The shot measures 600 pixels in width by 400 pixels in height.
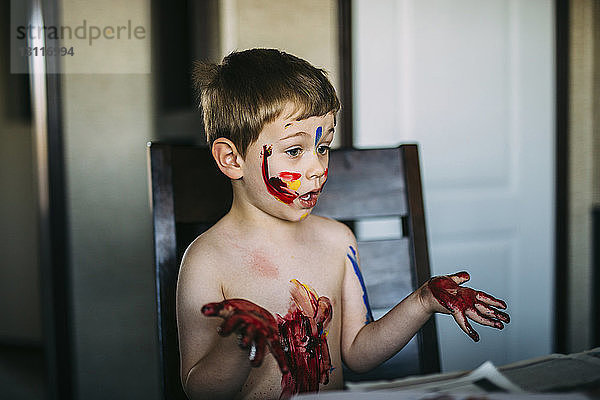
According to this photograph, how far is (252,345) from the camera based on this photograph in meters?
0.55

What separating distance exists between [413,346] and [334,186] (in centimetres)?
31

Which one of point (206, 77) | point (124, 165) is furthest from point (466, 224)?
point (206, 77)

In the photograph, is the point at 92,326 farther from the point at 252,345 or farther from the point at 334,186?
the point at 252,345

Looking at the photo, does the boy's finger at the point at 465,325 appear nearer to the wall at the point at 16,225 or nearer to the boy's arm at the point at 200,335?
the boy's arm at the point at 200,335

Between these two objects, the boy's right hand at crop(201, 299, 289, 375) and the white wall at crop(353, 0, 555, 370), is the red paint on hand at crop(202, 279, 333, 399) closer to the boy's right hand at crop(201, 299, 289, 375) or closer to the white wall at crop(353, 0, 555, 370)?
the boy's right hand at crop(201, 299, 289, 375)

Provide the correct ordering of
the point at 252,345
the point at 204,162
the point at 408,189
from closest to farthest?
the point at 252,345 < the point at 204,162 < the point at 408,189

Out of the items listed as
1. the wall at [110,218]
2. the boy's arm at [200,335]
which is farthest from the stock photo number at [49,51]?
the boy's arm at [200,335]

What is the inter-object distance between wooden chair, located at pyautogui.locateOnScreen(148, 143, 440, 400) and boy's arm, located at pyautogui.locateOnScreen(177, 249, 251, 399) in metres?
0.14

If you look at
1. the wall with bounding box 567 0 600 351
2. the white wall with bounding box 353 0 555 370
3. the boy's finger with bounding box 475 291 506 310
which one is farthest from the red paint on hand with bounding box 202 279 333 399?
the wall with bounding box 567 0 600 351

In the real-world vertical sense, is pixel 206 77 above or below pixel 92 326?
above

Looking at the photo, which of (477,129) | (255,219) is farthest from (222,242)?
(477,129)

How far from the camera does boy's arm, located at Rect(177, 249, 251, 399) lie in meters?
0.68

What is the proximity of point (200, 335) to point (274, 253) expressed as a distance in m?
Answer: 0.15

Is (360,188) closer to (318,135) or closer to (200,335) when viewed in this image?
(318,135)
